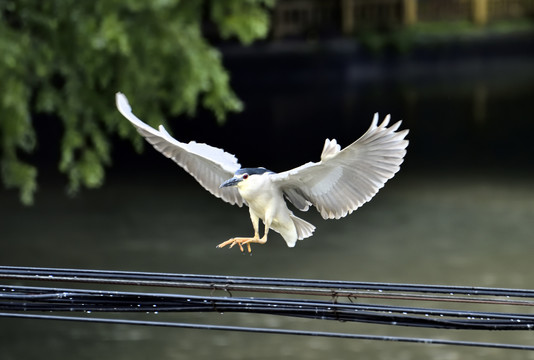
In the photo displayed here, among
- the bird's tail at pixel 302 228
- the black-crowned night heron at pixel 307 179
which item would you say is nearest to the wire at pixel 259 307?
the black-crowned night heron at pixel 307 179

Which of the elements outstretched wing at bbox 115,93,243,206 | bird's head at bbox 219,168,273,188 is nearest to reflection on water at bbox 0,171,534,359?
outstretched wing at bbox 115,93,243,206

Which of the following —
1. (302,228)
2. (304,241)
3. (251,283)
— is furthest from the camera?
(304,241)

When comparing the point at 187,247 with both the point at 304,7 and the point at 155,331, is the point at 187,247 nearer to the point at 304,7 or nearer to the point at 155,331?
the point at 155,331

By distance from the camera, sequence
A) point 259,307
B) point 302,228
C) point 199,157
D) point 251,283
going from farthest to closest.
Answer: point 199,157, point 302,228, point 259,307, point 251,283

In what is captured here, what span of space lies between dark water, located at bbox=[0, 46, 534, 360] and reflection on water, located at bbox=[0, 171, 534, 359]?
2cm

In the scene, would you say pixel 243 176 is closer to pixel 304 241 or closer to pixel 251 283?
pixel 251 283

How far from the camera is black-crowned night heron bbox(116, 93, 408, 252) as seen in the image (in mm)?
3252

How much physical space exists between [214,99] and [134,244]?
288 centimetres

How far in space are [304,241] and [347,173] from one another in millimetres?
11589

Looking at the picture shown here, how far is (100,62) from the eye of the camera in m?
12.3

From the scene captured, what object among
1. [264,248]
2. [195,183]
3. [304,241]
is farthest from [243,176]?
[195,183]

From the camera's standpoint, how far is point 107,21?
11.7 meters

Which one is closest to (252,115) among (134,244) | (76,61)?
(134,244)

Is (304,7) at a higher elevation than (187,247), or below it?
higher
